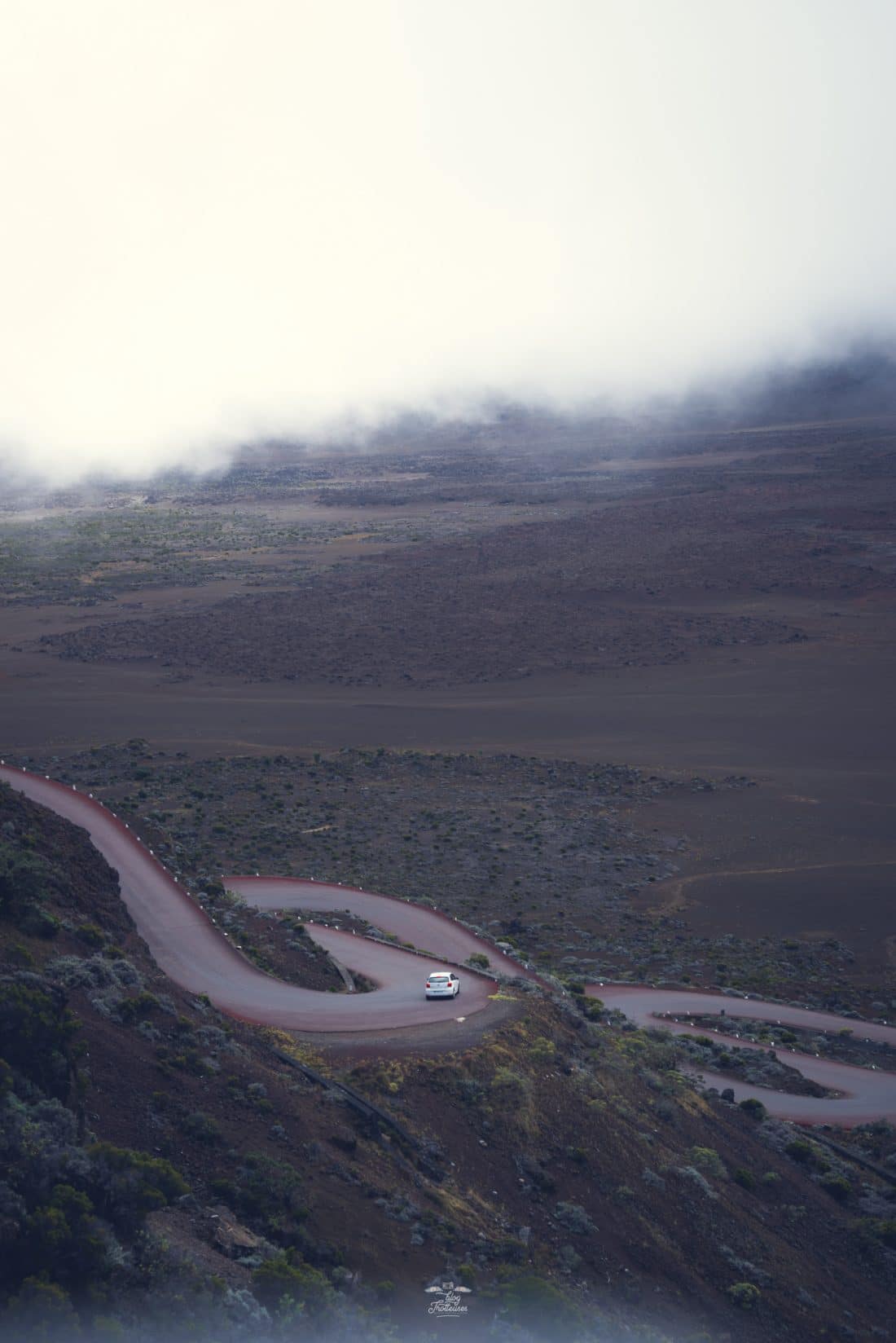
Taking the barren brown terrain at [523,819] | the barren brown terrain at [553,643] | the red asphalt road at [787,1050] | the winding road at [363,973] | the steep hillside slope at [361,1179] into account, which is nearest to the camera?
the steep hillside slope at [361,1179]

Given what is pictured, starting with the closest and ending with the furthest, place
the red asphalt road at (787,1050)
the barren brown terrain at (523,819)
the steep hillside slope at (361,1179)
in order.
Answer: the steep hillside slope at (361,1179)
the barren brown terrain at (523,819)
the red asphalt road at (787,1050)

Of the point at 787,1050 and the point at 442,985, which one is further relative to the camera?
the point at 787,1050

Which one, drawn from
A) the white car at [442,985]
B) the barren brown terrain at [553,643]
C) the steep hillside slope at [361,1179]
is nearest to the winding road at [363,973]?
the white car at [442,985]

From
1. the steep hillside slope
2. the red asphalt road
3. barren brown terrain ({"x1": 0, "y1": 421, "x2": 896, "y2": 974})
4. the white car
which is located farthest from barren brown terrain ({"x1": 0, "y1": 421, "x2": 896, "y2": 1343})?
the white car

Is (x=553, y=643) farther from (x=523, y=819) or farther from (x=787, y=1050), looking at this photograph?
(x=787, y=1050)

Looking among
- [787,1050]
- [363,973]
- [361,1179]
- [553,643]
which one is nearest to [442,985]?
[363,973]

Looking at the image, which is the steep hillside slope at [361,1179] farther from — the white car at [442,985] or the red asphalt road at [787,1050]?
the red asphalt road at [787,1050]
